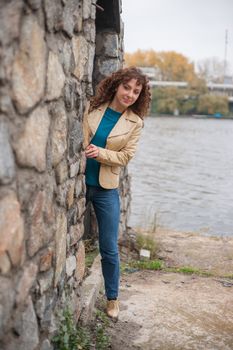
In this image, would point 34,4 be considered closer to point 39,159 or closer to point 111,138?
point 39,159

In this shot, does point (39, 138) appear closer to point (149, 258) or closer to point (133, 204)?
point (149, 258)

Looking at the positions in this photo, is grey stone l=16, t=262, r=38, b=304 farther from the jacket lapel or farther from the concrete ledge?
the jacket lapel

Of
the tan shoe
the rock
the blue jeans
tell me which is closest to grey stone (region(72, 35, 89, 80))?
the blue jeans

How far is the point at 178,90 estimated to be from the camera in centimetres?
6644

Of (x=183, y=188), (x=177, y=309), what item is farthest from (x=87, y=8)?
(x=183, y=188)

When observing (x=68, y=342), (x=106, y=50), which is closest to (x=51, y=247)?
(x=68, y=342)

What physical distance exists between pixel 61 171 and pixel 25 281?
31.1 inches

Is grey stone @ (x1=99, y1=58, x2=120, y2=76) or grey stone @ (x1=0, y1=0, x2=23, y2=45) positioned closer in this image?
grey stone @ (x1=0, y1=0, x2=23, y2=45)

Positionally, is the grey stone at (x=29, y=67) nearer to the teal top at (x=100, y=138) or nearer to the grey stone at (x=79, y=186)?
the grey stone at (x=79, y=186)

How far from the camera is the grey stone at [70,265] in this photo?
131 inches

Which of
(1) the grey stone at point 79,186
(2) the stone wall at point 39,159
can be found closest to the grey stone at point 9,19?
(2) the stone wall at point 39,159

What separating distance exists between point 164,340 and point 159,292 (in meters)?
1.24

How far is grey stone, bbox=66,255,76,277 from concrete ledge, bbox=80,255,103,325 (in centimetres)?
47

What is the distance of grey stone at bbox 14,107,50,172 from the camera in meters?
2.20
